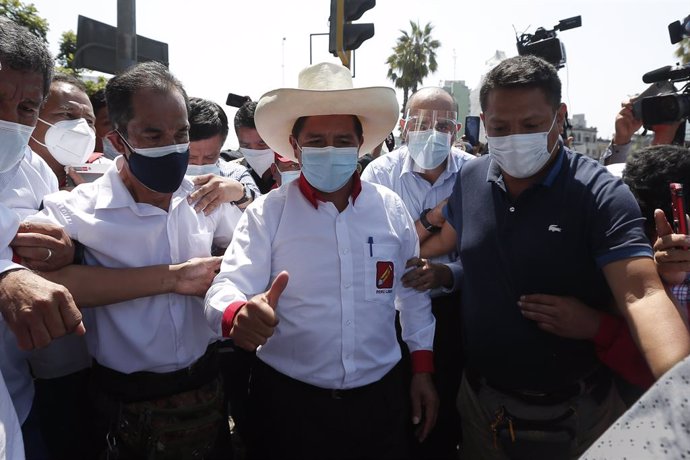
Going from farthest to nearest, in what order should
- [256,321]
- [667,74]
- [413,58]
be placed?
[413,58], [667,74], [256,321]

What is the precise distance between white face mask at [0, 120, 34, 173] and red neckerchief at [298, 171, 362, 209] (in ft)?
3.59

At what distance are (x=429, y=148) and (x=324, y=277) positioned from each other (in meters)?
1.76

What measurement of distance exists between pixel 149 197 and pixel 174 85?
0.51 m

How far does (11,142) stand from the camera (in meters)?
1.81

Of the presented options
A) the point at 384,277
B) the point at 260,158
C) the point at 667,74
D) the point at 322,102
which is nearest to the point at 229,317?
the point at 384,277

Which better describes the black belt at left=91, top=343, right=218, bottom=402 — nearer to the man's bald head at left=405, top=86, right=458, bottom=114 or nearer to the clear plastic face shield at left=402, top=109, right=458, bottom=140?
the clear plastic face shield at left=402, top=109, right=458, bottom=140

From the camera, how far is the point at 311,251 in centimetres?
204

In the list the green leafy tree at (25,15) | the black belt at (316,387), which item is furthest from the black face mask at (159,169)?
the green leafy tree at (25,15)

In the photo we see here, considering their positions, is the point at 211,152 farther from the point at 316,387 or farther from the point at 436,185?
the point at 316,387

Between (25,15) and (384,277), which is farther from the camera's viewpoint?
(25,15)

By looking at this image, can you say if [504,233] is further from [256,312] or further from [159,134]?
[159,134]

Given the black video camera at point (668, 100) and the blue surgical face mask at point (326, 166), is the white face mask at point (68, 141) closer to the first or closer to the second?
the blue surgical face mask at point (326, 166)

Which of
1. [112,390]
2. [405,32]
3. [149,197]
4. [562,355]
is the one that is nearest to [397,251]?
[562,355]

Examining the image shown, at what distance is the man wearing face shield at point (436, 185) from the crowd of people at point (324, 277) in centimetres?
55
